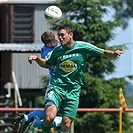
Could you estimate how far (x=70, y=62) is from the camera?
10.3 m

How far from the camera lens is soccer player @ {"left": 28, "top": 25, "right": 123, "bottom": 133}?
1025cm

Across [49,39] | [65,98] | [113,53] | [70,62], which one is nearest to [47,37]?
[49,39]

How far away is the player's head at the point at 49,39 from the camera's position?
36.3ft

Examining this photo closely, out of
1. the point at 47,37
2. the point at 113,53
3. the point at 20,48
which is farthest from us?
the point at 20,48

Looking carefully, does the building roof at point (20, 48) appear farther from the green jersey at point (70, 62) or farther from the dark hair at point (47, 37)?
the green jersey at point (70, 62)

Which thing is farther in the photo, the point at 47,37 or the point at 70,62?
the point at 47,37

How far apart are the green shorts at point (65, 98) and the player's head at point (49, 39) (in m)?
1.05

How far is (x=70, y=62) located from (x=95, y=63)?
12.1 meters

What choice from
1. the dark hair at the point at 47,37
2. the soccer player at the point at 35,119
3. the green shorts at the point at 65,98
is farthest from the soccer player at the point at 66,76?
the dark hair at the point at 47,37

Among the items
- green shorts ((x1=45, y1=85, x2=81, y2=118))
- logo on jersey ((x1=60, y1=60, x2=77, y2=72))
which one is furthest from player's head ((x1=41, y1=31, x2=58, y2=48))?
green shorts ((x1=45, y1=85, x2=81, y2=118))

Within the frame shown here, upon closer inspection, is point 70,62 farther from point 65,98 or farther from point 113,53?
point 113,53

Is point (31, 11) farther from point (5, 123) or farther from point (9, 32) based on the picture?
point (5, 123)

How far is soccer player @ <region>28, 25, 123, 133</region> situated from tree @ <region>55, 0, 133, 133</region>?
1105 cm

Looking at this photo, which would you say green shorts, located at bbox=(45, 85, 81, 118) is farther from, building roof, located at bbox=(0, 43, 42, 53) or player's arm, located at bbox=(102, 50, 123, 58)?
building roof, located at bbox=(0, 43, 42, 53)
